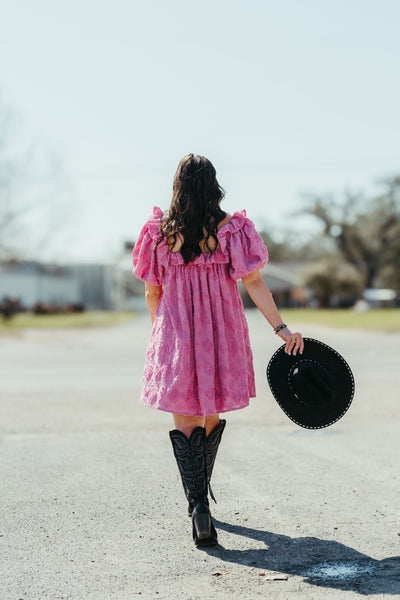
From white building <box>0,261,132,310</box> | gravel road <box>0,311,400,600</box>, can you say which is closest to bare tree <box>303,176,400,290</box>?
white building <box>0,261,132,310</box>

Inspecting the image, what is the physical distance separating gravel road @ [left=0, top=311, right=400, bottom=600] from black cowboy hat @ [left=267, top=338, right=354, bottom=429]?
21.2 inches

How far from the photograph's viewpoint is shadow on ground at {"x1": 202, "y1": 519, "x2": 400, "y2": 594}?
2.73 meters

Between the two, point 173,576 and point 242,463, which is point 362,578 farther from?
point 242,463

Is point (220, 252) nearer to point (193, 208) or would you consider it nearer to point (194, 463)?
point (193, 208)

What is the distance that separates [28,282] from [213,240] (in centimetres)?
6586

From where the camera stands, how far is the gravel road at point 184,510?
276cm

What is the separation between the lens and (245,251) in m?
3.46

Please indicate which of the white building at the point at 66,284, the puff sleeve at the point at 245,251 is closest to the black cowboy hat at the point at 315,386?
the puff sleeve at the point at 245,251

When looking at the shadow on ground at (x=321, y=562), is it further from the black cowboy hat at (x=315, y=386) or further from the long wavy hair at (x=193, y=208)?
the long wavy hair at (x=193, y=208)

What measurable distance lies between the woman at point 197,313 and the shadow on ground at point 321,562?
0.33 metres

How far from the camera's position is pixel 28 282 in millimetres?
67188

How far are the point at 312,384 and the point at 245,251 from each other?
2.40 ft

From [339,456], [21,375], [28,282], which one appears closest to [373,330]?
[21,375]

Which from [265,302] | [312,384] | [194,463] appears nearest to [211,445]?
[194,463]
